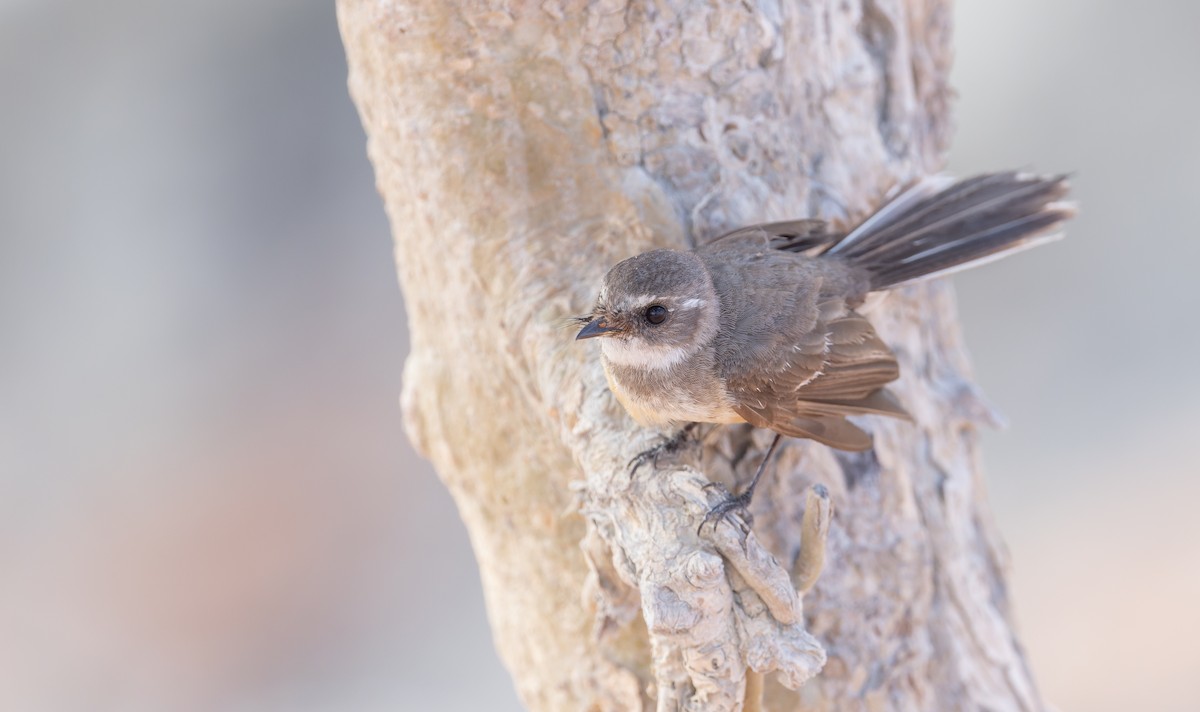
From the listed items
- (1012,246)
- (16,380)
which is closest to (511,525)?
(1012,246)

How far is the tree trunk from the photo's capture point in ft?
8.87

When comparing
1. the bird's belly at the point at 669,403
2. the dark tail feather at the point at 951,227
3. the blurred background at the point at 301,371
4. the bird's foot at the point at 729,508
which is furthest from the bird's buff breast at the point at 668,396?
the blurred background at the point at 301,371

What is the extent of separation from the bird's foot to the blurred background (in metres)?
3.64

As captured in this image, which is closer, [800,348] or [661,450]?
[661,450]

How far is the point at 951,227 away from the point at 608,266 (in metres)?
1.05

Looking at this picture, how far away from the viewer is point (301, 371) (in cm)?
625

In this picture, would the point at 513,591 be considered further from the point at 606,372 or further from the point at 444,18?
the point at 444,18

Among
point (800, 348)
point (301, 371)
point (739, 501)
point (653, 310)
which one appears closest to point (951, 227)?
point (800, 348)

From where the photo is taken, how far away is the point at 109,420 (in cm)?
589

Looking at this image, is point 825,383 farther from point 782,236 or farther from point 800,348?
point 782,236

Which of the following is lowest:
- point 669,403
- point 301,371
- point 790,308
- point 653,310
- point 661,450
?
point 301,371

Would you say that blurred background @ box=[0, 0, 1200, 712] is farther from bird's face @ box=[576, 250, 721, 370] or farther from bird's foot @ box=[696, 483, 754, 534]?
bird's face @ box=[576, 250, 721, 370]

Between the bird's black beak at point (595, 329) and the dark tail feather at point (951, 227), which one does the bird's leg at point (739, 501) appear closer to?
the bird's black beak at point (595, 329)

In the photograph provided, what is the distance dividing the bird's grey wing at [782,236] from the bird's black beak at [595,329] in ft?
1.38
